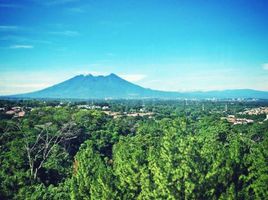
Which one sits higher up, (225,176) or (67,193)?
(225,176)

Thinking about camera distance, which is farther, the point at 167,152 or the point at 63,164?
the point at 63,164

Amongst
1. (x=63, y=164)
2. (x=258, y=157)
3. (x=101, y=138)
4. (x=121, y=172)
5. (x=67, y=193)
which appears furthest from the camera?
(x=101, y=138)

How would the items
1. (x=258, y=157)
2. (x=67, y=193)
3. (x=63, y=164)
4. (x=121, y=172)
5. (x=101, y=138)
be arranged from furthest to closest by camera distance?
(x=101, y=138) < (x=63, y=164) < (x=67, y=193) < (x=121, y=172) < (x=258, y=157)

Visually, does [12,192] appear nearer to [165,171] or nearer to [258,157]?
[165,171]

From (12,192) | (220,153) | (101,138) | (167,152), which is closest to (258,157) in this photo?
(220,153)

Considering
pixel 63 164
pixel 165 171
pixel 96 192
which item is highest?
pixel 165 171

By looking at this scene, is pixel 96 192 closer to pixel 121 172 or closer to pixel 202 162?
pixel 121 172

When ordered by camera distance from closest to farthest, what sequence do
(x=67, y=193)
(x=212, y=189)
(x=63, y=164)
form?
1. (x=212, y=189)
2. (x=67, y=193)
3. (x=63, y=164)

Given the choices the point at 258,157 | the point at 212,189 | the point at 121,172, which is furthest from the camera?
the point at 121,172

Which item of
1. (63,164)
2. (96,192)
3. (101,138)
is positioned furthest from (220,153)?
(101,138)
